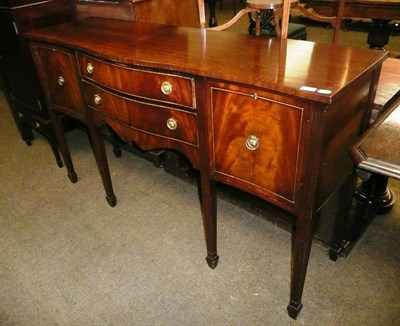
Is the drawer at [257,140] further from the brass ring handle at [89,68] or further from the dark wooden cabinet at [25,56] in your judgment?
the dark wooden cabinet at [25,56]

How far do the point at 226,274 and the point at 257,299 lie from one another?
19cm

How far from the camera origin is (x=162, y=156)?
2352mm

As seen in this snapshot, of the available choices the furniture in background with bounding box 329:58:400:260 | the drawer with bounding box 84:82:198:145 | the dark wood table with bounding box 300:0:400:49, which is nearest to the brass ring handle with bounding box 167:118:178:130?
the drawer with bounding box 84:82:198:145

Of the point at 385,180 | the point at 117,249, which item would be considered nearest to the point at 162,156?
the point at 117,249

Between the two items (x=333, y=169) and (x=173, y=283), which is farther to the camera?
(x=173, y=283)

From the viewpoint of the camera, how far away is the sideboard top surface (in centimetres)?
97

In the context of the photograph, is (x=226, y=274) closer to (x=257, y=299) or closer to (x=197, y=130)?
(x=257, y=299)

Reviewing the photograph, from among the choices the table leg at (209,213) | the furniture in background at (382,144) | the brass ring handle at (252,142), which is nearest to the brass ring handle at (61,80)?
the table leg at (209,213)

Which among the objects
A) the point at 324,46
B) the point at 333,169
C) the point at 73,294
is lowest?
the point at 73,294

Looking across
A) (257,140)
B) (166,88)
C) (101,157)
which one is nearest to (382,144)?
(257,140)

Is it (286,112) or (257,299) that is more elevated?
(286,112)

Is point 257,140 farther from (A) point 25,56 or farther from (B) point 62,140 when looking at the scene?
(A) point 25,56

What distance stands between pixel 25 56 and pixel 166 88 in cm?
135

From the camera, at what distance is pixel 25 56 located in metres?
2.11
